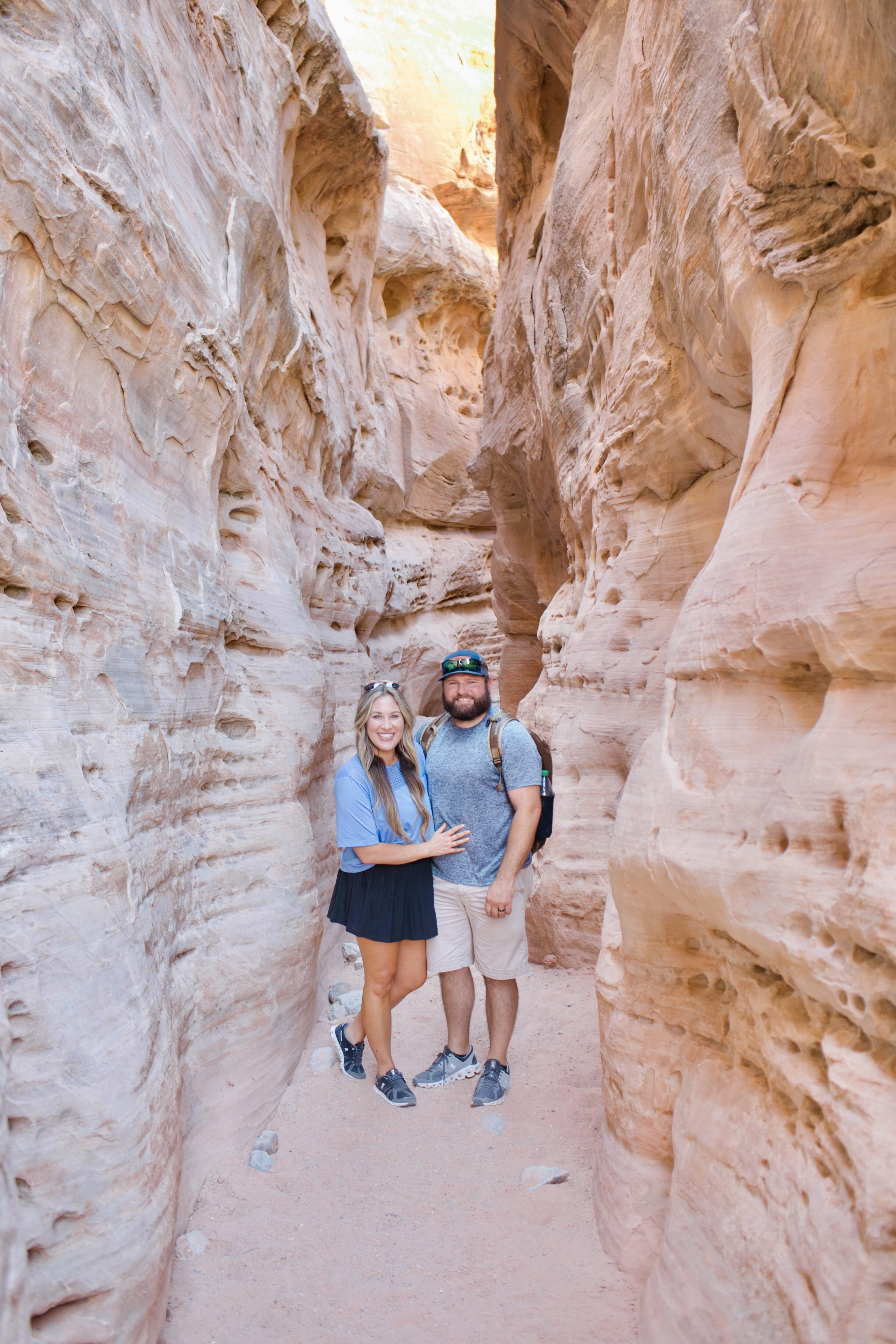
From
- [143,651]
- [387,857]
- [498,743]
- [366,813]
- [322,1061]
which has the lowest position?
[322,1061]

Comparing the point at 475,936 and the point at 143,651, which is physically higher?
the point at 143,651

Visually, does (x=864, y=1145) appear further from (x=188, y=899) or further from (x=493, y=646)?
(x=493, y=646)

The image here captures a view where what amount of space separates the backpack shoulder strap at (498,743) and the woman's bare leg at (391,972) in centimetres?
77

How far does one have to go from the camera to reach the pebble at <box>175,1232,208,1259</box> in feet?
8.46

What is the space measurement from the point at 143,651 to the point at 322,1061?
7.06 ft

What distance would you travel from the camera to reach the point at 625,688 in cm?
488

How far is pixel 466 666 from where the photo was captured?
3408 millimetres

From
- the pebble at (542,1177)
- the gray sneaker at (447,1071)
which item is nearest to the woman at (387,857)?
the gray sneaker at (447,1071)

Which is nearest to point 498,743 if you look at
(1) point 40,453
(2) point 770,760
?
(2) point 770,760

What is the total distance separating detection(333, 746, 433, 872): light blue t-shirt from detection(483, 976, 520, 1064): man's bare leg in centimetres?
77

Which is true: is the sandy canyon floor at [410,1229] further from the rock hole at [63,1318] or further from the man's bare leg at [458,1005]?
the rock hole at [63,1318]

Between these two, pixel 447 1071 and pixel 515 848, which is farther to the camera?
pixel 447 1071

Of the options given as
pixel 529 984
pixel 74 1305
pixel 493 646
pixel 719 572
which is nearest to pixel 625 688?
pixel 529 984

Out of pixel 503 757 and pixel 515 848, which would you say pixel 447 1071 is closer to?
pixel 515 848
